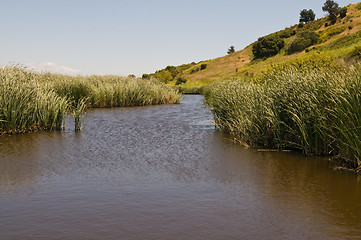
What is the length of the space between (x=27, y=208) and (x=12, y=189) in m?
1.36

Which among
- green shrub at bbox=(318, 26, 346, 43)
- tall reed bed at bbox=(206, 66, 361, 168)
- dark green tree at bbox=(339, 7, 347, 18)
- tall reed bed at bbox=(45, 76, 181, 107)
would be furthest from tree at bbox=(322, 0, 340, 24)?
tall reed bed at bbox=(206, 66, 361, 168)

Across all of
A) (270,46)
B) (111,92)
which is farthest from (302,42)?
(111,92)

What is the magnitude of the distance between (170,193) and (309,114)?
499 cm

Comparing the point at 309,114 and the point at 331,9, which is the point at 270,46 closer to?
the point at 331,9

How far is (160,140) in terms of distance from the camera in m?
12.9

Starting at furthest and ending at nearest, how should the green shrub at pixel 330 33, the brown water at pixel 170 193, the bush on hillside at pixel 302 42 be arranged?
the bush on hillside at pixel 302 42
the green shrub at pixel 330 33
the brown water at pixel 170 193

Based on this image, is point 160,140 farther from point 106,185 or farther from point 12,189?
point 12,189

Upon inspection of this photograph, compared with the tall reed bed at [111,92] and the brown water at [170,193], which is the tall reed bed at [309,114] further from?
the tall reed bed at [111,92]

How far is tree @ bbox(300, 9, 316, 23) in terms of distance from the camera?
109m

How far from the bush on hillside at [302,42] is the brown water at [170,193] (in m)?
75.1

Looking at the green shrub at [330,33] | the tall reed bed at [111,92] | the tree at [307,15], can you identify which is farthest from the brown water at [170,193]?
the tree at [307,15]

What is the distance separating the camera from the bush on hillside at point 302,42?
79688 millimetres

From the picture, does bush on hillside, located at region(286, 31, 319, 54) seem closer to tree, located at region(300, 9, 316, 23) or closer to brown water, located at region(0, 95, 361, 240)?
tree, located at region(300, 9, 316, 23)

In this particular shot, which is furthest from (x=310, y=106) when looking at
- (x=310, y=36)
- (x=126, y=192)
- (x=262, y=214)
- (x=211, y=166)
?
(x=310, y=36)
